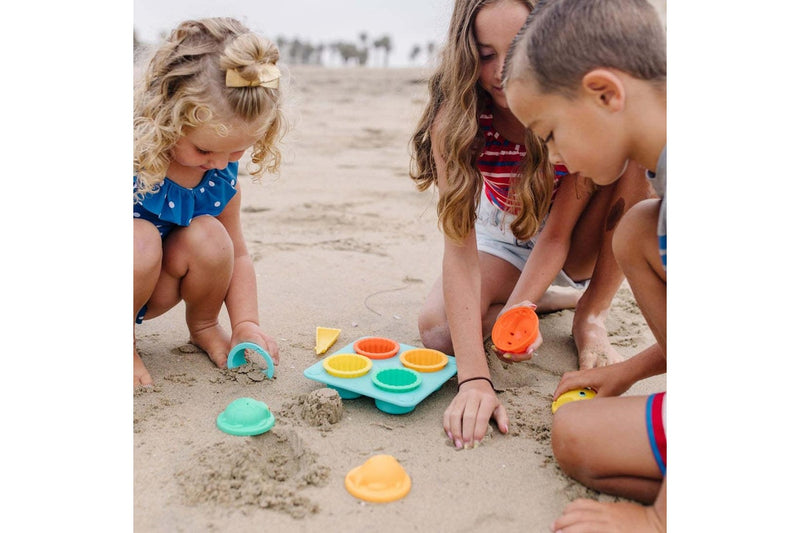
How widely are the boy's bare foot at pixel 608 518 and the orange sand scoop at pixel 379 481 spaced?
29cm

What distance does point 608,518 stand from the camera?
119 centimetres

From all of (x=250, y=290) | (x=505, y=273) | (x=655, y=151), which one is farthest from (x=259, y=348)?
(x=655, y=151)

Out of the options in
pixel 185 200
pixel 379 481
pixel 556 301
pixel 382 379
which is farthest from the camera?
pixel 556 301

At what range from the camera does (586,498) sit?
1.33 m

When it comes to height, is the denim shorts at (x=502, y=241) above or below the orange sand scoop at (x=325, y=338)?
above

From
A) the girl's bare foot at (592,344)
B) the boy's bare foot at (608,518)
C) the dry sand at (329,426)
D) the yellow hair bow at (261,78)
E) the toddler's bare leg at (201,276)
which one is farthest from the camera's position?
the girl's bare foot at (592,344)

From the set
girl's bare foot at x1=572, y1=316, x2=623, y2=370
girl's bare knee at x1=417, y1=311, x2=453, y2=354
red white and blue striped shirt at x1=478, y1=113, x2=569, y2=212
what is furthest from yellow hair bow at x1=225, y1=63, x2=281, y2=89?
girl's bare foot at x1=572, y1=316, x2=623, y2=370

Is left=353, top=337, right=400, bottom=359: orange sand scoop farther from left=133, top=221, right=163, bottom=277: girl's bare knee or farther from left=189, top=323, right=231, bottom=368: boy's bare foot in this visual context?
left=133, top=221, right=163, bottom=277: girl's bare knee

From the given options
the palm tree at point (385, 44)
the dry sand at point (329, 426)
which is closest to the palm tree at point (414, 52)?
the palm tree at point (385, 44)

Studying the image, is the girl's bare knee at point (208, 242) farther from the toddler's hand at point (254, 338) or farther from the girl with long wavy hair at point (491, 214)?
the girl with long wavy hair at point (491, 214)

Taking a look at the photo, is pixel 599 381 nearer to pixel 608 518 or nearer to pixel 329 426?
pixel 608 518

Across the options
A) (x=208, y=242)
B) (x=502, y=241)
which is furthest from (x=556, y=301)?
(x=208, y=242)

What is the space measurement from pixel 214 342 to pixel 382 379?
0.54 meters

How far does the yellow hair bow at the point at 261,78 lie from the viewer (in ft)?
5.34
